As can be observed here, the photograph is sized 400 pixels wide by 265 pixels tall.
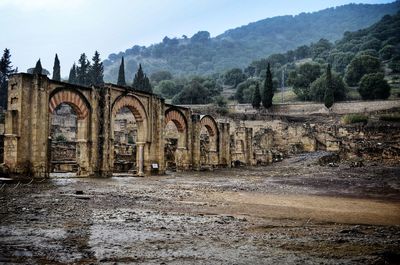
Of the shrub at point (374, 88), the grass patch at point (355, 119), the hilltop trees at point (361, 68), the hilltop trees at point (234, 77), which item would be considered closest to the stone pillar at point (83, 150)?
the grass patch at point (355, 119)

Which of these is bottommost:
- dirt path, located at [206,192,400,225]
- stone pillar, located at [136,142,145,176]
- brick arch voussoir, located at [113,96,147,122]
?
dirt path, located at [206,192,400,225]

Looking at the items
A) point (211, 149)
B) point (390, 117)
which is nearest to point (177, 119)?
point (211, 149)

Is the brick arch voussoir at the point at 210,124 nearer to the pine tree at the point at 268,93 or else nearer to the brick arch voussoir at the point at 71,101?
the brick arch voussoir at the point at 71,101

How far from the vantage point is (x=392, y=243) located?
4840mm

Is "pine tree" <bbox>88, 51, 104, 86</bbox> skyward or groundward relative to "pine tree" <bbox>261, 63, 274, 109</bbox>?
skyward

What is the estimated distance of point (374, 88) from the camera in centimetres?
5800

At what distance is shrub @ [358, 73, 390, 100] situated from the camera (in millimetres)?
57562

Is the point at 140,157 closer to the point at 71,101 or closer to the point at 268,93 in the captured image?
the point at 71,101

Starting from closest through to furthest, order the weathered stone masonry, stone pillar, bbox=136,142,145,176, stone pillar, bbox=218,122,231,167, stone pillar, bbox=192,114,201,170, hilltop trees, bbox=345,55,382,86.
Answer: the weathered stone masonry, stone pillar, bbox=136,142,145,176, stone pillar, bbox=192,114,201,170, stone pillar, bbox=218,122,231,167, hilltop trees, bbox=345,55,382,86

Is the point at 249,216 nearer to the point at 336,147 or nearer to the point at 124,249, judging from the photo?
the point at 124,249

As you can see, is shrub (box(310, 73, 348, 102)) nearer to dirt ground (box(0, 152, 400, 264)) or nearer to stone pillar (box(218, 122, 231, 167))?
stone pillar (box(218, 122, 231, 167))

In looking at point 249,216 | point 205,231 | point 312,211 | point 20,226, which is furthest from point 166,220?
point 312,211

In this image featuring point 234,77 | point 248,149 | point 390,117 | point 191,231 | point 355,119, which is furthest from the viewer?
point 234,77

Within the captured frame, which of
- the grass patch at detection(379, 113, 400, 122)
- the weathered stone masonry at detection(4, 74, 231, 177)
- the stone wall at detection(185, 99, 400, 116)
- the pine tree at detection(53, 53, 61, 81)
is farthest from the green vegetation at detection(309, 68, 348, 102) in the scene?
the pine tree at detection(53, 53, 61, 81)
